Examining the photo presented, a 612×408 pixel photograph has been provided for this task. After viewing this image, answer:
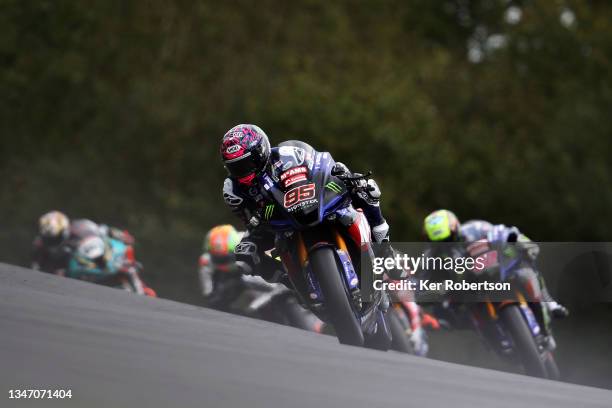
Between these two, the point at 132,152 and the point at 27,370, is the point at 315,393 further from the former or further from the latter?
the point at 132,152

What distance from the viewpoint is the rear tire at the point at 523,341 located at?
1071cm

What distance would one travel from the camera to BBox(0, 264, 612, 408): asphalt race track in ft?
15.8

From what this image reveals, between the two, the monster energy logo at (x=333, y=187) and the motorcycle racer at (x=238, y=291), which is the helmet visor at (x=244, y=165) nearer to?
the monster energy logo at (x=333, y=187)

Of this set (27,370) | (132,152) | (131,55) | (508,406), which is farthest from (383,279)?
(131,55)

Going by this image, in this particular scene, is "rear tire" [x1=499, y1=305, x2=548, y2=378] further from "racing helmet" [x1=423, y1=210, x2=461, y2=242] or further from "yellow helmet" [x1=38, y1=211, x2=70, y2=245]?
"yellow helmet" [x1=38, y1=211, x2=70, y2=245]

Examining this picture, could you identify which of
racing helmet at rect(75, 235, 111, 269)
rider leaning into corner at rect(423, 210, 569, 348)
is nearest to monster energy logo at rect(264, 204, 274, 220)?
rider leaning into corner at rect(423, 210, 569, 348)

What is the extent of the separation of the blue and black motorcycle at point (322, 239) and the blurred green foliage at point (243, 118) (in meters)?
19.2

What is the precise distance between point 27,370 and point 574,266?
7.03 meters

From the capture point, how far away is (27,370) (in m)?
4.88

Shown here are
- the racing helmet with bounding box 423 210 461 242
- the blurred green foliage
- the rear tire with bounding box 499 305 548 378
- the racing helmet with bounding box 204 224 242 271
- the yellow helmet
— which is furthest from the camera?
the blurred green foliage

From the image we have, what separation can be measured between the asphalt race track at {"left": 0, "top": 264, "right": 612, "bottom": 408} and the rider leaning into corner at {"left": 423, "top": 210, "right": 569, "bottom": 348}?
346 centimetres

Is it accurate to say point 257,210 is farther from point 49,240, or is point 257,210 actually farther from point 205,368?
point 49,240

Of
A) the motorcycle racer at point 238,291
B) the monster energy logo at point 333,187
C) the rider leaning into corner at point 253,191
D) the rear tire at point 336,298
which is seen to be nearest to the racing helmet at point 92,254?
the motorcycle racer at point 238,291

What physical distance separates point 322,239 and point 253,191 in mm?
598
